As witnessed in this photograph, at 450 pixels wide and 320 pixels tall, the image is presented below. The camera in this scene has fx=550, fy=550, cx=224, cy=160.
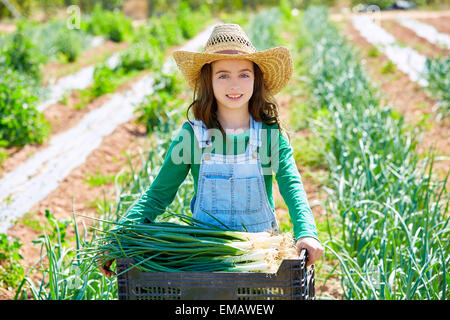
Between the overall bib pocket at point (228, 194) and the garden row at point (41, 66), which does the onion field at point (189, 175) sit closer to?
the garden row at point (41, 66)

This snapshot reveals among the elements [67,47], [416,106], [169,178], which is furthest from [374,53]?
[169,178]

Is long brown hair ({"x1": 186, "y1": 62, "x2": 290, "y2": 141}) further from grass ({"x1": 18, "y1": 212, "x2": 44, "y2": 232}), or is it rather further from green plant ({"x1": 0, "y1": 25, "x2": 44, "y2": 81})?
green plant ({"x1": 0, "y1": 25, "x2": 44, "y2": 81})

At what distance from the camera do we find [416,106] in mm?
5523

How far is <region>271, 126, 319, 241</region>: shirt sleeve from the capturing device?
4.91 ft

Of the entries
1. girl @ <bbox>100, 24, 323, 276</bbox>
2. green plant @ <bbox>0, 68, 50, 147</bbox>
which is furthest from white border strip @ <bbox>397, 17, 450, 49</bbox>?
girl @ <bbox>100, 24, 323, 276</bbox>

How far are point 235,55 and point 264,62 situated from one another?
16 cm

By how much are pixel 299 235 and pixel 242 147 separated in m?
0.39

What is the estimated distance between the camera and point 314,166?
401cm

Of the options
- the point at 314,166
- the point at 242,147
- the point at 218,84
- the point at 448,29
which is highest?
the point at 448,29

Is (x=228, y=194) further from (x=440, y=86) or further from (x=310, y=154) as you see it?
(x=440, y=86)

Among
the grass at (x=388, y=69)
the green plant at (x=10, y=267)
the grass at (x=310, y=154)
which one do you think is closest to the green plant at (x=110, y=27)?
the grass at (x=388, y=69)

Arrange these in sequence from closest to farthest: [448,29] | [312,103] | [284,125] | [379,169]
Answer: [284,125] < [379,169] < [312,103] < [448,29]
